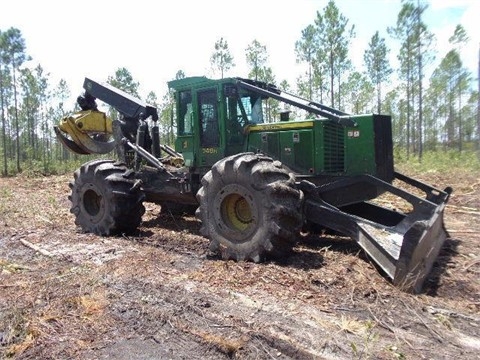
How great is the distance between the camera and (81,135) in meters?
9.51

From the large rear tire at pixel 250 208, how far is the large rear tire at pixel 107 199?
8.10 feet

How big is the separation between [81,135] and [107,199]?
7.33 ft

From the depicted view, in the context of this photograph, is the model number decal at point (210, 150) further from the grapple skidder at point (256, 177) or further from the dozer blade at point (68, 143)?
the dozer blade at point (68, 143)

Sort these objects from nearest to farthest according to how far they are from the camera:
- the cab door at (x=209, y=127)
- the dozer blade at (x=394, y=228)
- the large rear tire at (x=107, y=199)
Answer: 1. the dozer blade at (x=394, y=228)
2. the cab door at (x=209, y=127)
3. the large rear tire at (x=107, y=199)

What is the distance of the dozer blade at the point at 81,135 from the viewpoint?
941 cm

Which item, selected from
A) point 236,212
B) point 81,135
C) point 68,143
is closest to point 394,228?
point 236,212

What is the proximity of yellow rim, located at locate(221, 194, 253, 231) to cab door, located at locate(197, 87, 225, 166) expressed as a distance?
1488 mm

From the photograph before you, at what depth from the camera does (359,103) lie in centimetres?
4134

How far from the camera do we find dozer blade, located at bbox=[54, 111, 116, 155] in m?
9.41

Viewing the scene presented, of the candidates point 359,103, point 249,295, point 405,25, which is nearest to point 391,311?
point 249,295

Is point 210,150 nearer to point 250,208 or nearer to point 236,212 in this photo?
point 236,212

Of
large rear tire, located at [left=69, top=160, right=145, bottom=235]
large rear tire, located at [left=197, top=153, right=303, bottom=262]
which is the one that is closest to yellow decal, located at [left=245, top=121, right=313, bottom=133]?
large rear tire, located at [left=197, top=153, right=303, bottom=262]

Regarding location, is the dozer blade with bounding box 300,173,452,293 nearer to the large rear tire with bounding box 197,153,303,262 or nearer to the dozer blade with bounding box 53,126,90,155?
the large rear tire with bounding box 197,153,303,262

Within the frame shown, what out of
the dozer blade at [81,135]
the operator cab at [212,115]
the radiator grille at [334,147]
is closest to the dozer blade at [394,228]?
the radiator grille at [334,147]
